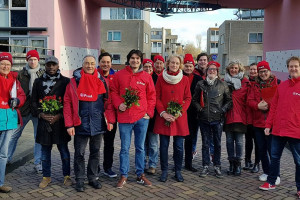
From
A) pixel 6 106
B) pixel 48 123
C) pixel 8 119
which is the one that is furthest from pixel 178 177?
pixel 6 106

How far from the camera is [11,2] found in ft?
50.1

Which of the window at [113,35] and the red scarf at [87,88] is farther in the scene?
the window at [113,35]

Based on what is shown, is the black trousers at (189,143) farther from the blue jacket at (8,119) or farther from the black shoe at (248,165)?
the blue jacket at (8,119)

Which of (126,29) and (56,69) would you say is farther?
(126,29)

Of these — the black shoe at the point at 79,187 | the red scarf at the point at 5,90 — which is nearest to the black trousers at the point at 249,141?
the black shoe at the point at 79,187

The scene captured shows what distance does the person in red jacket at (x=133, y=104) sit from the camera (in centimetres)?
522

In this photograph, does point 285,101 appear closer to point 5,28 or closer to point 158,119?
point 158,119

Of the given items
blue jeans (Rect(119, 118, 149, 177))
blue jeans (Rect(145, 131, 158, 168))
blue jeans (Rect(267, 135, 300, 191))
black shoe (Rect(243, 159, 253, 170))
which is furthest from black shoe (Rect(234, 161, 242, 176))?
blue jeans (Rect(119, 118, 149, 177))

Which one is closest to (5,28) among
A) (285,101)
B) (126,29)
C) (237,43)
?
(285,101)

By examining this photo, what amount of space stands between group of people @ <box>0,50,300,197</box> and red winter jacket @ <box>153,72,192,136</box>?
0.06ft

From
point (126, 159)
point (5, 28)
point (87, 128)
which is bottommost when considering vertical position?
point (126, 159)

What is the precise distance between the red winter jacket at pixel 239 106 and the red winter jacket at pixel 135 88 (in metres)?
1.50

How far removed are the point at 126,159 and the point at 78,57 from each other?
47.1 feet

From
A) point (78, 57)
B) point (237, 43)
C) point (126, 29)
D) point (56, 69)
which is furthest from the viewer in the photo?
point (237, 43)
